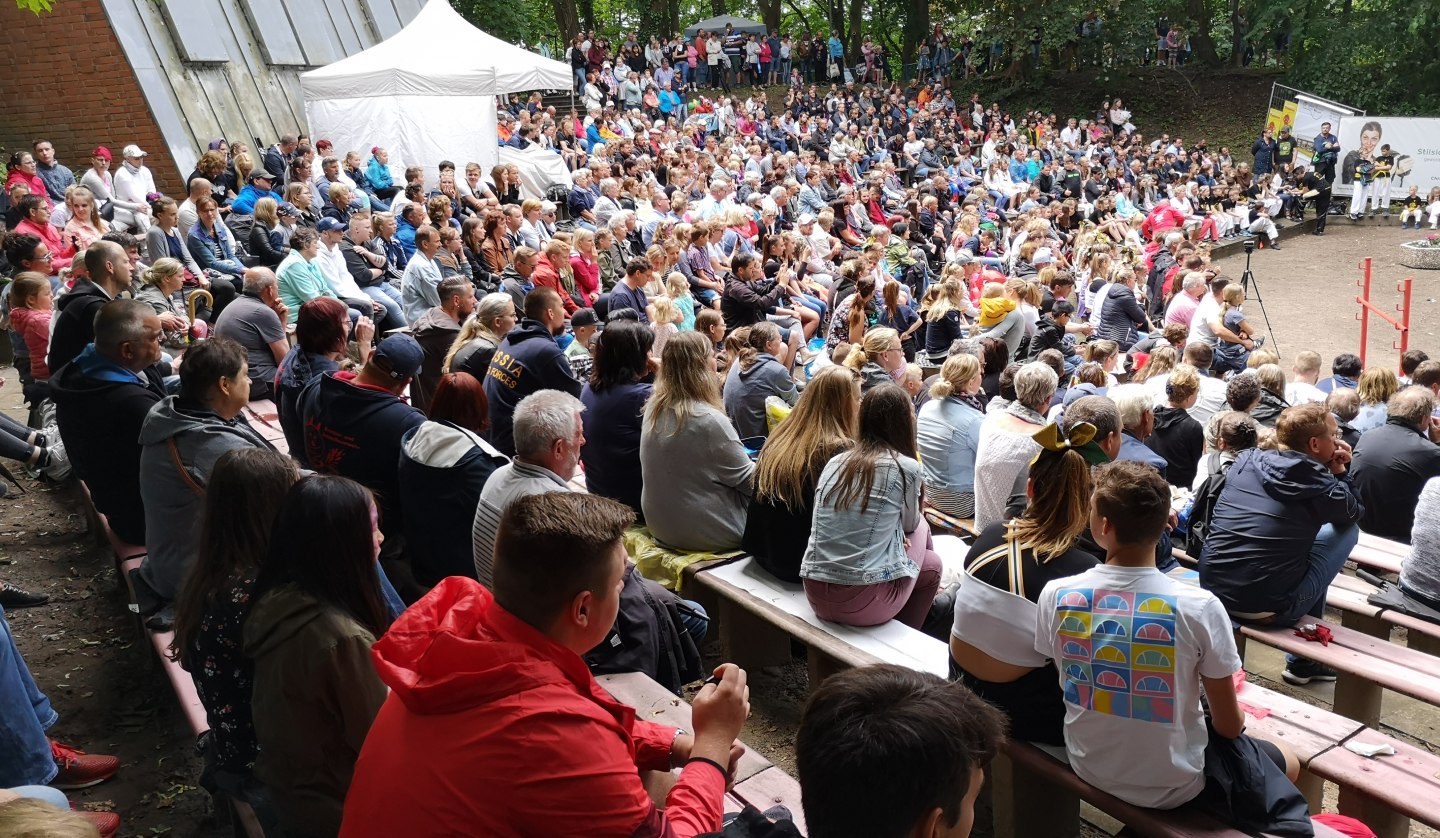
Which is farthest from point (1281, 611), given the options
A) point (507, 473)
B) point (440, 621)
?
point (440, 621)

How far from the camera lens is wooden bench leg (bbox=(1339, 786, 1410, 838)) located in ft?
10.7

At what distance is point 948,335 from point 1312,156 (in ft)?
61.1

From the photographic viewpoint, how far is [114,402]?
14.0 ft

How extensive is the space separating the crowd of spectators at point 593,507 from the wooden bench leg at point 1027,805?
208 mm

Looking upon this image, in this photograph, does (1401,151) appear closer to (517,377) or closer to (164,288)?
(517,377)

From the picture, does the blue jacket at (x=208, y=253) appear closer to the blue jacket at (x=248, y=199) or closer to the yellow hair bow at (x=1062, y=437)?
the blue jacket at (x=248, y=199)

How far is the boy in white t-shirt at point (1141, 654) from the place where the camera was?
267 cm

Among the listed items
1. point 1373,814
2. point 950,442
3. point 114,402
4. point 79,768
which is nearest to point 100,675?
point 79,768

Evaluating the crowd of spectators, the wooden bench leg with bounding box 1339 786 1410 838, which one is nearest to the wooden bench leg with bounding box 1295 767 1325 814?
the wooden bench leg with bounding box 1339 786 1410 838

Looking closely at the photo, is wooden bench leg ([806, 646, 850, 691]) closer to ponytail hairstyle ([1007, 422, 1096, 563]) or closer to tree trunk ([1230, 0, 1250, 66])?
ponytail hairstyle ([1007, 422, 1096, 563])

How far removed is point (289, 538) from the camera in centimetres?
251

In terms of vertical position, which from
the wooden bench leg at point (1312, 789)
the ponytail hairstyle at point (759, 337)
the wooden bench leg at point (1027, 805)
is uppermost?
the ponytail hairstyle at point (759, 337)

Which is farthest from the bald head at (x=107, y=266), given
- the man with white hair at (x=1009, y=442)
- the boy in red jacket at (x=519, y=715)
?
the boy in red jacket at (x=519, y=715)

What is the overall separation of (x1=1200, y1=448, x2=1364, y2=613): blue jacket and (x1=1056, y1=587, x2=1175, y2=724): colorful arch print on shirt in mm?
1823
